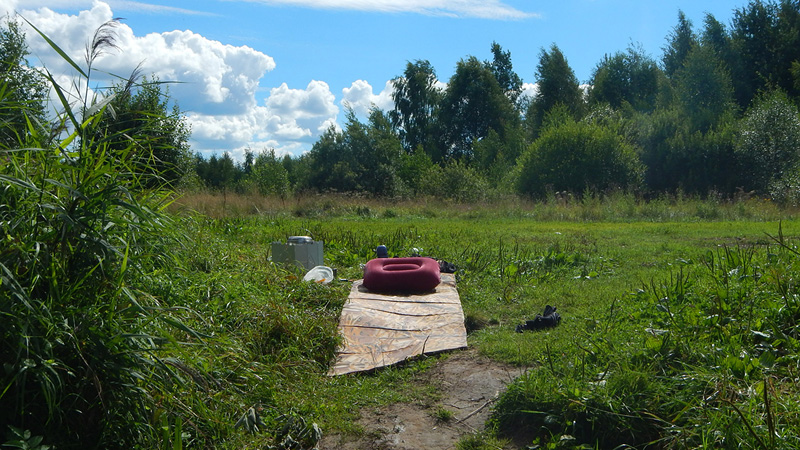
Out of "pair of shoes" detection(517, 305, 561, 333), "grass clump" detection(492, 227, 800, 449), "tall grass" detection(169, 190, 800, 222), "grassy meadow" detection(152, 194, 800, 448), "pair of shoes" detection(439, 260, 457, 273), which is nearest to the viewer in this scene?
"grass clump" detection(492, 227, 800, 449)

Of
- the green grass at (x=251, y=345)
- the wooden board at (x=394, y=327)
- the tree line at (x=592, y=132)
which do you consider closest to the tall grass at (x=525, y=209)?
the tree line at (x=592, y=132)

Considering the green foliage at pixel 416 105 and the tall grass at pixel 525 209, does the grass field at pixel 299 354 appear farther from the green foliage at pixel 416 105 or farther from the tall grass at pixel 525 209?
the green foliage at pixel 416 105

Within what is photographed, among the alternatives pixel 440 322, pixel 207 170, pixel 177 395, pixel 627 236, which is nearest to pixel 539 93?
pixel 207 170

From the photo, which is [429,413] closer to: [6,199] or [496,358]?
[496,358]

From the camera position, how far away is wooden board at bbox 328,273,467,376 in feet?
17.6

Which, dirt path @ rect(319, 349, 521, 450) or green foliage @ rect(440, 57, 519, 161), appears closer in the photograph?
dirt path @ rect(319, 349, 521, 450)

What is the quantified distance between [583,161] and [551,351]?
23.5 m

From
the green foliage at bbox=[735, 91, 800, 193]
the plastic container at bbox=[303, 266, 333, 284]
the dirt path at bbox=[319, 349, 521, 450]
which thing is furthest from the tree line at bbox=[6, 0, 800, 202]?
the dirt path at bbox=[319, 349, 521, 450]

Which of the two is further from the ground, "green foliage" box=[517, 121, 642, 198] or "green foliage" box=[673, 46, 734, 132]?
"green foliage" box=[673, 46, 734, 132]

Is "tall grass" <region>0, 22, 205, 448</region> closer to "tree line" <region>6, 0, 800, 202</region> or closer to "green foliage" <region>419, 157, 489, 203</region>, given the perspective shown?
"tree line" <region>6, 0, 800, 202</region>

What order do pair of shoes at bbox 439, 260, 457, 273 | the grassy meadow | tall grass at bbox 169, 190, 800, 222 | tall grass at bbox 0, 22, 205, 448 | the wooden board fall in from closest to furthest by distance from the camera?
tall grass at bbox 0, 22, 205, 448, the grassy meadow, the wooden board, pair of shoes at bbox 439, 260, 457, 273, tall grass at bbox 169, 190, 800, 222

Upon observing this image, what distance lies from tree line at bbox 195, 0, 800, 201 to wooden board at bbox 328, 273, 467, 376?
707 inches

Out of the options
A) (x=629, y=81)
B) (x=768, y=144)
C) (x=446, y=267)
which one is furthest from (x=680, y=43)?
(x=446, y=267)

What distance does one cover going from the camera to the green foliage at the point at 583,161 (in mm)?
27141
